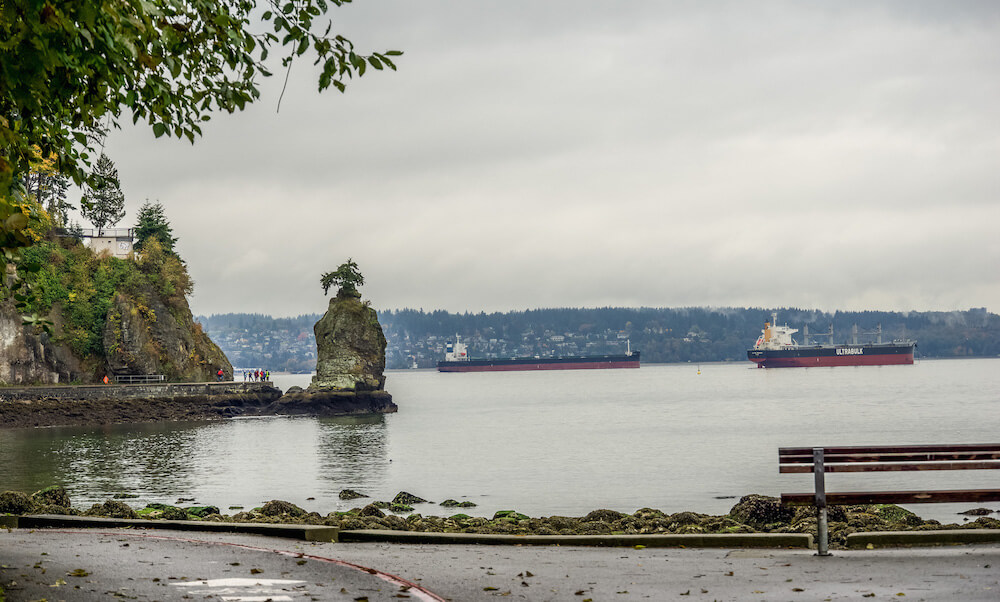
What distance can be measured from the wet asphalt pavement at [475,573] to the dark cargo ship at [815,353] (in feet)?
594

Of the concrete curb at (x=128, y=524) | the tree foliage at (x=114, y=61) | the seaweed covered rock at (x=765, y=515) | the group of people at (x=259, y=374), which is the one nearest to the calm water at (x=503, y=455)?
the seaweed covered rock at (x=765, y=515)

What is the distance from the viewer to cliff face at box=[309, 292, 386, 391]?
8600 cm

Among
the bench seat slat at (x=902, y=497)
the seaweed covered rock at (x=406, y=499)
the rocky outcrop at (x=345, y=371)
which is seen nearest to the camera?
the bench seat slat at (x=902, y=497)

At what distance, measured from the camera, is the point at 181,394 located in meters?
76.6

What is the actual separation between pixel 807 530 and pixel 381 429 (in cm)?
5277

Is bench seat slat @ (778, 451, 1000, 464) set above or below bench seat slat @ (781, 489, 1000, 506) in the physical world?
above

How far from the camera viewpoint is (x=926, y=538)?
9906 mm

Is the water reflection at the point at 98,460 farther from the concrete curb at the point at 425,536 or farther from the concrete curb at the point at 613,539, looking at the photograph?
the concrete curb at the point at 613,539

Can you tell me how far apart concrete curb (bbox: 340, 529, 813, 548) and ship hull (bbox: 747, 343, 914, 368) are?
Answer: 182 meters

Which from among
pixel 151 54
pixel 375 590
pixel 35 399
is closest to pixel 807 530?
pixel 375 590

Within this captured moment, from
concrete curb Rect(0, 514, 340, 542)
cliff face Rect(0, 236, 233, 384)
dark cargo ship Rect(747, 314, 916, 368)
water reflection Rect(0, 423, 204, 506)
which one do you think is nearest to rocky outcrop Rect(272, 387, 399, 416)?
cliff face Rect(0, 236, 233, 384)

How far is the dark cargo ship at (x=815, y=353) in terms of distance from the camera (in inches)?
7352

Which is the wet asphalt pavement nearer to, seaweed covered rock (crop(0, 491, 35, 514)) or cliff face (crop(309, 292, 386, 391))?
seaweed covered rock (crop(0, 491, 35, 514))

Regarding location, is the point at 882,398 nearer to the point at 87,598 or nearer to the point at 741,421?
the point at 741,421
